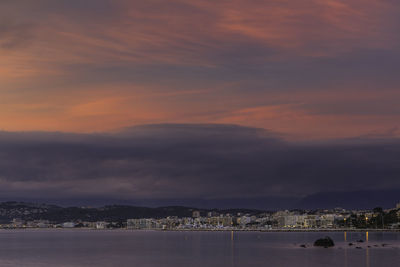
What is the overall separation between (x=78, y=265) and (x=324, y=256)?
1587 inches

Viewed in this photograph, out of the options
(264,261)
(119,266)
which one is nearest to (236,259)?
(264,261)

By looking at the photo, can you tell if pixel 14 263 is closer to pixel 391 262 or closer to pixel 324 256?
pixel 324 256

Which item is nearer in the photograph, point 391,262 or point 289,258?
point 391,262

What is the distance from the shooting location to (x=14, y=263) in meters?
94.9

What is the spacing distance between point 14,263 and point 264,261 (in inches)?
1537

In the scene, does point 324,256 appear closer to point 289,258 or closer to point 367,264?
point 289,258

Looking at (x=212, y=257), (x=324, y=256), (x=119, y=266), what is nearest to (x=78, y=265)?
(x=119, y=266)

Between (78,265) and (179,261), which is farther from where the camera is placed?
(179,261)

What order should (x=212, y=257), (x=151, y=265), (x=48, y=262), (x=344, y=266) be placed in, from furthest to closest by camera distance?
(x=212, y=257), (x=48, y=262), (x=151, y=265), (x=344, y=266)

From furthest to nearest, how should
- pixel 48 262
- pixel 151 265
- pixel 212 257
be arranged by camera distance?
pixel 212 257, pixel 48 262, pixel 151 265

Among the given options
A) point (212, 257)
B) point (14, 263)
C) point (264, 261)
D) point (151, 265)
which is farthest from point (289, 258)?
point (14, 263)

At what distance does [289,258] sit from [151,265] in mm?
23759

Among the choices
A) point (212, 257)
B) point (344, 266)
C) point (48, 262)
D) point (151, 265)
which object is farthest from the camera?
point (212, 257)

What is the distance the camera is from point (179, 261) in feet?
323
